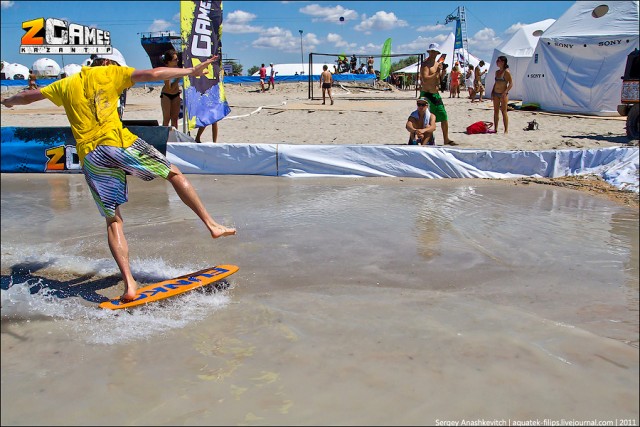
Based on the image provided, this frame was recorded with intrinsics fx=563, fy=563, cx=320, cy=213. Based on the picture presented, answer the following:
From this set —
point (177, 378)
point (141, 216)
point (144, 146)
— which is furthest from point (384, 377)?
point (141, 216)

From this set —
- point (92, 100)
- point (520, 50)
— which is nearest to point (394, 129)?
point (92, 100)

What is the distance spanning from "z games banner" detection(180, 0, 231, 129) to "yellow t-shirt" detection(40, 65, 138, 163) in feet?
17.2

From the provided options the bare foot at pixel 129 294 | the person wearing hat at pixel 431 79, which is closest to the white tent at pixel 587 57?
the person wearing hat at pixel 431 79

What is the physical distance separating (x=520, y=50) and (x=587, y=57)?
706cm

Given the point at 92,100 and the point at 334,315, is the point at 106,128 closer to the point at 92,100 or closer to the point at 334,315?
the point at 92,100

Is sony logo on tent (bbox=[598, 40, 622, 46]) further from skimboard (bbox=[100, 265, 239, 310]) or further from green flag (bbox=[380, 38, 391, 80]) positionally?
green flag (bbox=[380, 38, 391, 80])

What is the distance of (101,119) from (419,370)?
98.9 inches

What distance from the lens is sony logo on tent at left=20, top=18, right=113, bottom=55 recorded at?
23.6 feet

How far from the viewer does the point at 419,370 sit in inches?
111

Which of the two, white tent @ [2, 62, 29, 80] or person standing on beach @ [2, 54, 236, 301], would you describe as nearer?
person standing on beach @ [2, 54, 236, 301]

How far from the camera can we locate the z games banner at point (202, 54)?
28.8 ft

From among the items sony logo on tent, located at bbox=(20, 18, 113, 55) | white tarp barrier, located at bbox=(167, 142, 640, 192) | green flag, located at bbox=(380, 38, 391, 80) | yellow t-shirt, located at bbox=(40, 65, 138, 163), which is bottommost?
white tarp barrier, located at bbox=(167, 142, 640, 192)

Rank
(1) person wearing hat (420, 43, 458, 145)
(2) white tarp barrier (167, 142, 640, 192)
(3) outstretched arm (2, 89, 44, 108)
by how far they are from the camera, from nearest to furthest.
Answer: (3) outstretched arm (2, 89, 44, 108), (2) white tarp barrier (167, 142, 640, 192), (1) person wearing hat (420, 43, 458, 145)

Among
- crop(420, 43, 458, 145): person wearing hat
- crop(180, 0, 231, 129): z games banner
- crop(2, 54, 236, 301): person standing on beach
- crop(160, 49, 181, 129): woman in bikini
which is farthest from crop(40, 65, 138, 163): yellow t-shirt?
crop(420, 43, 458, 145): person wearing hat
